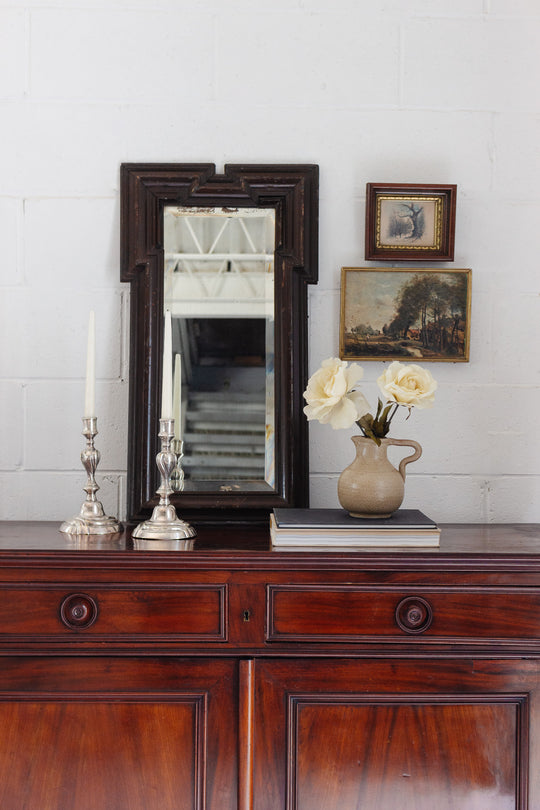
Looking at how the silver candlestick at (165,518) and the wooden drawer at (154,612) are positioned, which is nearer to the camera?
the wooden drawer at (154,612)

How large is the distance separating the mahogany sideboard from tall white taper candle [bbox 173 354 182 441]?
0.42m

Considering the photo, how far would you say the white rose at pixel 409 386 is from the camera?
1402mm

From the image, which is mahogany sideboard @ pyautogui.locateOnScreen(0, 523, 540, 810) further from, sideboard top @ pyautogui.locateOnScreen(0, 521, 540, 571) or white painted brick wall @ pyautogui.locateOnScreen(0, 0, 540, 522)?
white painted brick wall @ pyautogui.locateOnScreen(0, 0, 540, 522)

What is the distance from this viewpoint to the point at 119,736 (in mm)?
1301

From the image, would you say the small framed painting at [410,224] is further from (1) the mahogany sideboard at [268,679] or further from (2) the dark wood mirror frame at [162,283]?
(1) the mahogany sideboard at [268,679]

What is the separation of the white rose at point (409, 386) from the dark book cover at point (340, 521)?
0.77 feet

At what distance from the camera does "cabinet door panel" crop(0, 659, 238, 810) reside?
4.25 ft

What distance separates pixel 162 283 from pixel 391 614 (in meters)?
0.93

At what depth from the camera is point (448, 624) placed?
1.31 meters

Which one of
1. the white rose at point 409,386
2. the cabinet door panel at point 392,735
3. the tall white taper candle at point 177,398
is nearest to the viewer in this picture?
the cabinet door panel at point 392,735

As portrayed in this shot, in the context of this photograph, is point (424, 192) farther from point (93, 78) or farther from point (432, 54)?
point (93, 78)

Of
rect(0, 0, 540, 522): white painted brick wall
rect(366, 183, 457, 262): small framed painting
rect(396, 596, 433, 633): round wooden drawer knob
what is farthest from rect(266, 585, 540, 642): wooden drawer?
rect(366, 183, 457, 262): small framed painting

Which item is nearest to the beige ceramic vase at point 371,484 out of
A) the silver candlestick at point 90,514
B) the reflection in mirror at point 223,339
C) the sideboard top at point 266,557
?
the sideboard top at point 266,557

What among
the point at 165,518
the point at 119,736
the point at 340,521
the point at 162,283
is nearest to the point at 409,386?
the point at 340,521
